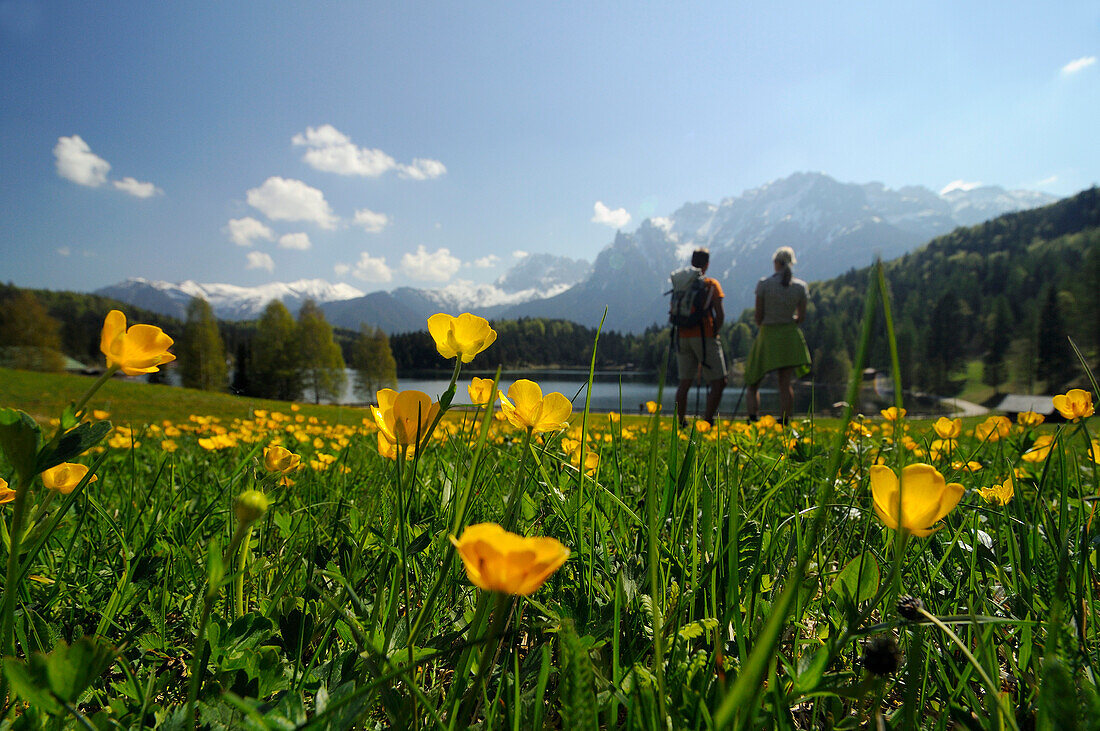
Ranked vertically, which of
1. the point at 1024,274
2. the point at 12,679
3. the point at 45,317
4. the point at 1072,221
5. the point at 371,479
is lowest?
the point at 371,479

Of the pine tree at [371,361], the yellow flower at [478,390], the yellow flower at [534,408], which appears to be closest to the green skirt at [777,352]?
the yellow flower at [478,390]

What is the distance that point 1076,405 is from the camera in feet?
4.27

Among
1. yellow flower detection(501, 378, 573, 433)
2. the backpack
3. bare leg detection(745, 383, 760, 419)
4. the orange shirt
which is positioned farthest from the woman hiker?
yellow flower detection(501, 378, 573, 433)

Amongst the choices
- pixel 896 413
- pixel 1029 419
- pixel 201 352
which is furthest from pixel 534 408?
pixel 201 352

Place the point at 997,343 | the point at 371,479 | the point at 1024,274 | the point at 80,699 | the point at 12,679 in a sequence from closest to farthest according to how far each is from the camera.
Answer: the point at 12,679 → the point at 80,699 → the point at 371,479 → the point at 997,343 → the point at 1024,274

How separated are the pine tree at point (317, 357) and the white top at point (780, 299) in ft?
137

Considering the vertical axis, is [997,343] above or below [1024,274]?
below

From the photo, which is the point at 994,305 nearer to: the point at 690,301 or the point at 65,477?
the point at 690,301

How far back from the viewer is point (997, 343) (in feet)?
166

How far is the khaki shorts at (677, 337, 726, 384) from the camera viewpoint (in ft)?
22.0

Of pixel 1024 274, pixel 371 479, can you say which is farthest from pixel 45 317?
pixel 1024 274

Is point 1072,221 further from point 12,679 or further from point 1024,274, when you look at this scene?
point 12,679

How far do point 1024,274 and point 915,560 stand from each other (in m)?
87.7

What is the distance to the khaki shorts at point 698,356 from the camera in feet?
22.0
